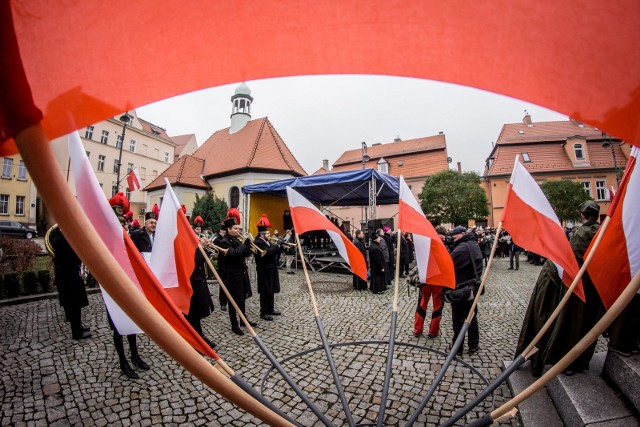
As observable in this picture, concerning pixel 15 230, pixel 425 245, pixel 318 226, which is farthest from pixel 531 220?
pixel 15 230

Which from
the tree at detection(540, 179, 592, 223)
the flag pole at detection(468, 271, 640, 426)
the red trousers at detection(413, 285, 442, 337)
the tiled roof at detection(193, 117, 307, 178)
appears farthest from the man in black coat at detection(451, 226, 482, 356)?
the tree at detection(540, 179, 592, 223)

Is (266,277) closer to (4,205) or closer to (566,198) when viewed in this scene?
(566,198)

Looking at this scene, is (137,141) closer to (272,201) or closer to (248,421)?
(272,201)

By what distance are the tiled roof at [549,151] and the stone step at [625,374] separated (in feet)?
97.2

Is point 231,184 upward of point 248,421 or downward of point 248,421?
upward

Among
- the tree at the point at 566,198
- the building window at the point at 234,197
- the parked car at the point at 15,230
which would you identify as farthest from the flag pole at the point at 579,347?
the parked car at the point at 15,230

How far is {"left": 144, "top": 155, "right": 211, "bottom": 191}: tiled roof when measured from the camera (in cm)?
2591

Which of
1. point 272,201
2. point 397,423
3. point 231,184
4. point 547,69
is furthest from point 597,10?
point 231,184

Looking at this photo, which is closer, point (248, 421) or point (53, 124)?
point (53, 124)

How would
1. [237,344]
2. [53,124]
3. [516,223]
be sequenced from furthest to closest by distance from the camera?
[237,344] < [516,223] < [53,124]

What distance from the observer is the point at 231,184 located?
25547 millimetres

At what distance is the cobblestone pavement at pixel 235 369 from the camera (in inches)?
108

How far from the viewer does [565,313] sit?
9.83ft

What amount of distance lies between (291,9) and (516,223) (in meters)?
2.31
